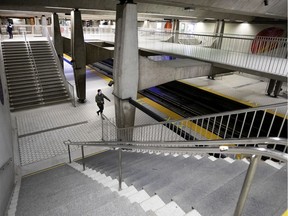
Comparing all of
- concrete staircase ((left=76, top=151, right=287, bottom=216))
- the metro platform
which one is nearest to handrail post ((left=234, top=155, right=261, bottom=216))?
concrete staircase ((left=76, top=151, right=287, bottom=216))

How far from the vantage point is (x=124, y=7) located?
6727mm

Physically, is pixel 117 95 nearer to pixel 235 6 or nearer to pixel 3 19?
pixel 235 6

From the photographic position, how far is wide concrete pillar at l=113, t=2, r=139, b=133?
22.5ft

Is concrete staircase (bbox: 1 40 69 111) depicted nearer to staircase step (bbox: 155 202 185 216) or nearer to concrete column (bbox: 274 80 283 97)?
staircase step (bbox: 155 202 185 216)

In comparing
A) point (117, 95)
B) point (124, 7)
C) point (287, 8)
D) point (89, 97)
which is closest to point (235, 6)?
point (287, 8)

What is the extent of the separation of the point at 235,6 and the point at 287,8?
4.13 meters

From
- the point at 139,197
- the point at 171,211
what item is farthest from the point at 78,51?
the point at 171,211

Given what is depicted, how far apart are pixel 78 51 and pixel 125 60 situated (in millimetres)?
6083

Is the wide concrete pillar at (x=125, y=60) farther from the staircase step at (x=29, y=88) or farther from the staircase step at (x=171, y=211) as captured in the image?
the staircase step at (x=29, y=88)

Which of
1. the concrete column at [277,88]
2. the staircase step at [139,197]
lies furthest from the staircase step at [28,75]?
the concrete column at [277,88]

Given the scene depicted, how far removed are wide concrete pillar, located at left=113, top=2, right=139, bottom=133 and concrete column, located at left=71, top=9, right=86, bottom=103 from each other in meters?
5.39

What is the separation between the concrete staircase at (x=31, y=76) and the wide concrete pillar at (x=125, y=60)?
605 centimetres

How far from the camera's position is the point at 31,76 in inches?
507

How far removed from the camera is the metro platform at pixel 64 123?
25.3ft
